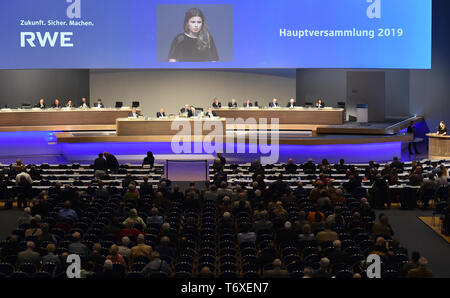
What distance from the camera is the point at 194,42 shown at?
26.4m

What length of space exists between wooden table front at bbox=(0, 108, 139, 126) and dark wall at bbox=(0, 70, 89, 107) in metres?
3.82

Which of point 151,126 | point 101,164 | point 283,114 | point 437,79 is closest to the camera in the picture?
point 101,164

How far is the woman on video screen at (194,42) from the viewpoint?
26.4 m

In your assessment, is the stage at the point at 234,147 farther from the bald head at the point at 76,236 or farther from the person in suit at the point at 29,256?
the person in suit at the point at 29,256

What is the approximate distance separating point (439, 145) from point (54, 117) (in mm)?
13428

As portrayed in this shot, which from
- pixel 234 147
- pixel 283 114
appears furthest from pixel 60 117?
pixel 283 114

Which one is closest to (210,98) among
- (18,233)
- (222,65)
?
(222,65)

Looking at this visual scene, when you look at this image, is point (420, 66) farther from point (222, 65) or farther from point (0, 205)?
point (0, 205)

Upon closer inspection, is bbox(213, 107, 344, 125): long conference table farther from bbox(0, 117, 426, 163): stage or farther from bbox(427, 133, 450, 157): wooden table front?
bbox(427, 133, 450, 157): wooden table front

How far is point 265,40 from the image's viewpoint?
85.8 feet

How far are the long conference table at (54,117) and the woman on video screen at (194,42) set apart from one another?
3029mm

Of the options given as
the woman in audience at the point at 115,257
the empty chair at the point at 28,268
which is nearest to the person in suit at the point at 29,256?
the empty chair at the point at 28,268

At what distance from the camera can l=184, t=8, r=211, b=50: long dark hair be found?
26.3 metres

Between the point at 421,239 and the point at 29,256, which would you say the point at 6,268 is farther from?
the point at 421,239
